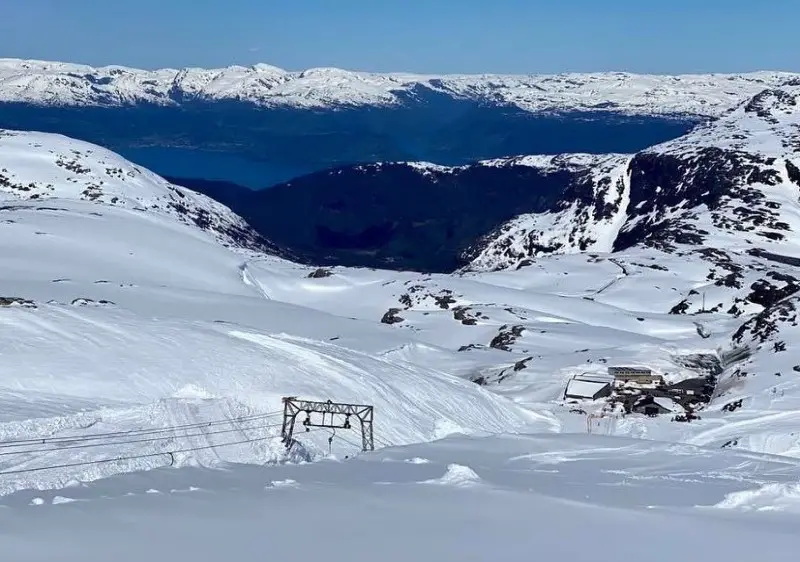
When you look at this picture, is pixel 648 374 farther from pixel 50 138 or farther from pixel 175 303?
pixel 50 138

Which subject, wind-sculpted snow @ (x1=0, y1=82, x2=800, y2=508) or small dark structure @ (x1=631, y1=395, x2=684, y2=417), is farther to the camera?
small dark structure @ (x1=631, y1=395, x2=684, y2=417)

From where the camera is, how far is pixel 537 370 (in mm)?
59312

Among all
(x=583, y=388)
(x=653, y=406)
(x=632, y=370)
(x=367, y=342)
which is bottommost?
(x=653, y=406)

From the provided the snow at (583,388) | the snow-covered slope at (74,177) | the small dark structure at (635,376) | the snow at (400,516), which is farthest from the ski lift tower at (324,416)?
the snow-covered slope at (74,177)

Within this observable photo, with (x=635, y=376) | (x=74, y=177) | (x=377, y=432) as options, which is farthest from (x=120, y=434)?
(x=74, y=177)

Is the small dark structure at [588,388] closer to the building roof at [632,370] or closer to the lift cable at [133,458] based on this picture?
the building roof at [632,370]

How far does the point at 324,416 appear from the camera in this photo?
31.1 metres

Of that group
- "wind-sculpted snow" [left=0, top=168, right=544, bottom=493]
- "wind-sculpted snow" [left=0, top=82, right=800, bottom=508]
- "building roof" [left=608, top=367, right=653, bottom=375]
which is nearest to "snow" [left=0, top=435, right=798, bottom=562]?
"wind-sculpted snow" [left=0, top=82, right=800, bottom=508]

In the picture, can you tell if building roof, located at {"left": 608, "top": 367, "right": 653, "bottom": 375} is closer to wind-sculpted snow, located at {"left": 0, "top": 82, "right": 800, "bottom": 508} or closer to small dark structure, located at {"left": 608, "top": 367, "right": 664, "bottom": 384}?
small dark structure, located at {"left": 608, "top": 367, "right": 664, "bottom": 384}

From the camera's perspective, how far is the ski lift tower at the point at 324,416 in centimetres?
2899

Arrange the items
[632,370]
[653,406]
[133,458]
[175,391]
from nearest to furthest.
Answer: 1. [133,458]
2. [175,391]
3. [653,406]
4. [632,370]

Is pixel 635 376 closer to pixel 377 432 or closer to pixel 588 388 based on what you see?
pixel 588 388

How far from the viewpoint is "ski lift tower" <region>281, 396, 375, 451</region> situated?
28986mm

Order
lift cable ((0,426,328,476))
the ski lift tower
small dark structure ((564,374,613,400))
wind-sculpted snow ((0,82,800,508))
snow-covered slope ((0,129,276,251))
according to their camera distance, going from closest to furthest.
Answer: lift cable ((0,426,328,476))
wind-sculpted snow ((0,82,800,508))
the ski lift tower
small dark structure ((564,374,613,400))
snow-covered slope ((0,129,276,251))
